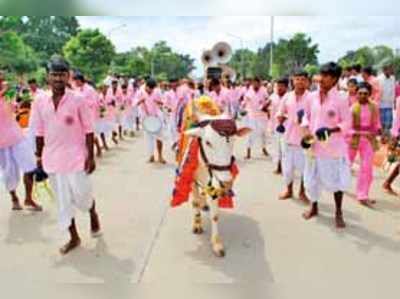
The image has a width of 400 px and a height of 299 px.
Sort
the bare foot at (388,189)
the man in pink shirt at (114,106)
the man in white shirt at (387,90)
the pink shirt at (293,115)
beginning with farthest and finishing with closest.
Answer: the man in pink shirt at (114,106)
the man in white shirt at (387,90)
the bare foot at (388,189)
the pink shirt at (293,115)

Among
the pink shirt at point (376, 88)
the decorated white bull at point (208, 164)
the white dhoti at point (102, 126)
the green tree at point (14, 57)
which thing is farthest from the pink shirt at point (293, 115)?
the green tree at point (14, 57)

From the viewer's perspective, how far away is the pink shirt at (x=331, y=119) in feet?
21.7

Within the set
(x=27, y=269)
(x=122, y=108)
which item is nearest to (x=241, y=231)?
(x=27, y=269)

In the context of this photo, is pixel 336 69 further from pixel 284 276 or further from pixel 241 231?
pixel 284 276

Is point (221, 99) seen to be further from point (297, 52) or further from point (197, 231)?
point (297, 52)

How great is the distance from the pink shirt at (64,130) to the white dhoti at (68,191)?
9cm

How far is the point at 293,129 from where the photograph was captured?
8.12 meters

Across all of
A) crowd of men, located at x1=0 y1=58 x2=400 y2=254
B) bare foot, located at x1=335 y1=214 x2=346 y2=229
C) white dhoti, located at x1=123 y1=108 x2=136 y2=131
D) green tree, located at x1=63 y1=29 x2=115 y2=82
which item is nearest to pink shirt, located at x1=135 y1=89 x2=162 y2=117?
crowd of men, located at x1=0 y1=58 x2=400 y2=254

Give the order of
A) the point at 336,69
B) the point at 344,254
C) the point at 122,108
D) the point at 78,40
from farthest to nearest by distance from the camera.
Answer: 1. the point at 78,40
2. the point at 122,108
3. the point at 336,69
4. the point at 344,254

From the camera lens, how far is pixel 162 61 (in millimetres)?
81250

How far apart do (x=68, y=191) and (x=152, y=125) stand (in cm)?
604

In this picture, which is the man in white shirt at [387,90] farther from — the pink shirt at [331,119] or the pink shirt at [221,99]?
the pink shirt at [331,119]

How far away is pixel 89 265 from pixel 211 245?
127 centimetres

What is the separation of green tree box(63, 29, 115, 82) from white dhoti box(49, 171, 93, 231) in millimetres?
35544
